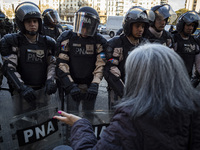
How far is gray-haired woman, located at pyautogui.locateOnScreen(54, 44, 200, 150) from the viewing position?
34.8 inches

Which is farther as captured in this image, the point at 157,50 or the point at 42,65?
the point at 42,65

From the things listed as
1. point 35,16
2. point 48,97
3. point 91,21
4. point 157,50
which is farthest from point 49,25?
point 157,50

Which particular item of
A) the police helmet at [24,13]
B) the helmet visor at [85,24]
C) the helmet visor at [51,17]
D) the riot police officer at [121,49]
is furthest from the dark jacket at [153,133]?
the helmet visor at [51,17]

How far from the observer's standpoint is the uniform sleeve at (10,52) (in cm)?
239

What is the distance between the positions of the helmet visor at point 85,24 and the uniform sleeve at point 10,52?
839mm

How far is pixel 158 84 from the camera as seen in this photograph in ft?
3.00

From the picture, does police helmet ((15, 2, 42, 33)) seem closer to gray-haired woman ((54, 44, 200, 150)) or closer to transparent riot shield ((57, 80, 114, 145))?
transparent riot shield ((57, 80, 114, 145))

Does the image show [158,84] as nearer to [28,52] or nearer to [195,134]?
[195,134]

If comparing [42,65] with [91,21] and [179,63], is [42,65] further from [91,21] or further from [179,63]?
[179,63]

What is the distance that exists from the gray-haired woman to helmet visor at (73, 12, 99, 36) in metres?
1.65

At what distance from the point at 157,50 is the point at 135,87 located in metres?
0.22

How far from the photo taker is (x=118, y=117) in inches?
37.5

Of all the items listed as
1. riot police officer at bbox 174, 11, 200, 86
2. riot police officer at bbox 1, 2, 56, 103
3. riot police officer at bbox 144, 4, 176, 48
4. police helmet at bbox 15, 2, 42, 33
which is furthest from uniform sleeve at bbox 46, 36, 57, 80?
riot police officer at bbox 174, 11, 200, 86

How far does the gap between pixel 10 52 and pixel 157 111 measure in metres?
2.17
